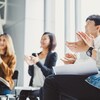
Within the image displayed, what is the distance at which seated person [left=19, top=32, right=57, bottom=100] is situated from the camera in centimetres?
261

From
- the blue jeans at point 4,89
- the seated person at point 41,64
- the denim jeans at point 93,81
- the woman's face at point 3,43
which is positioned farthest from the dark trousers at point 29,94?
the denim jeans at point 93,81

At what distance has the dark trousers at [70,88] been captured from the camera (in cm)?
88

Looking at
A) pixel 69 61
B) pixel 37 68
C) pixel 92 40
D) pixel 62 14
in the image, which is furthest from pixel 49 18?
pixel 92 40

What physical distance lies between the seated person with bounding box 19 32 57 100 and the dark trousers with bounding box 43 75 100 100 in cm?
164

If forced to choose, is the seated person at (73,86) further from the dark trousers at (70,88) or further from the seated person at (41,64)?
the seated person at (41,64)

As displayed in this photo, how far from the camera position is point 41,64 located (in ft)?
8.51

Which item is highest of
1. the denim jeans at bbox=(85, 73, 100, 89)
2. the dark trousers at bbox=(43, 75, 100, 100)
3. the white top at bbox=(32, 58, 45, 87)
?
the denim jeans at bbox=(85, 73, 100, 89)

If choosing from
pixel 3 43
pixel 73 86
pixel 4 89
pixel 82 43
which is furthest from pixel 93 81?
pixel 3 43

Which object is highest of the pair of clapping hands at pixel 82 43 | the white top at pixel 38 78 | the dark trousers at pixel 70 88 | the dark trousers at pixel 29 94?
the pair of clapping hands at pixel 82 43

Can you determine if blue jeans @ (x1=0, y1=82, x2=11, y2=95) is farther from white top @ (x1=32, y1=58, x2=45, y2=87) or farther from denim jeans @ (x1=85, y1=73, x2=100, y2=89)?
denim jeans @ (x1=85, y1=73, x2=100, y2=89)

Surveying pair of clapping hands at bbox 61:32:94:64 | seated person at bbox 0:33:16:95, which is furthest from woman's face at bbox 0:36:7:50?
pair of clapping hands at bbox 61:32:94:64

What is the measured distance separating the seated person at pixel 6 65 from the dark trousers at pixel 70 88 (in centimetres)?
191

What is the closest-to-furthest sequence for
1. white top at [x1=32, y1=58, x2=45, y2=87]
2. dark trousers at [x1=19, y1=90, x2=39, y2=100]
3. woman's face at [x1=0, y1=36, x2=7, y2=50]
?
dark trousers at [x1=19, y1=90, x2=39, y2=100]
white top at [x1=32, y1=58, x2=45, y2=87]
woman's face at [x1=0, y1=36, x2=7, y2=50]

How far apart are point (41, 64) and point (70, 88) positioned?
1.71m
